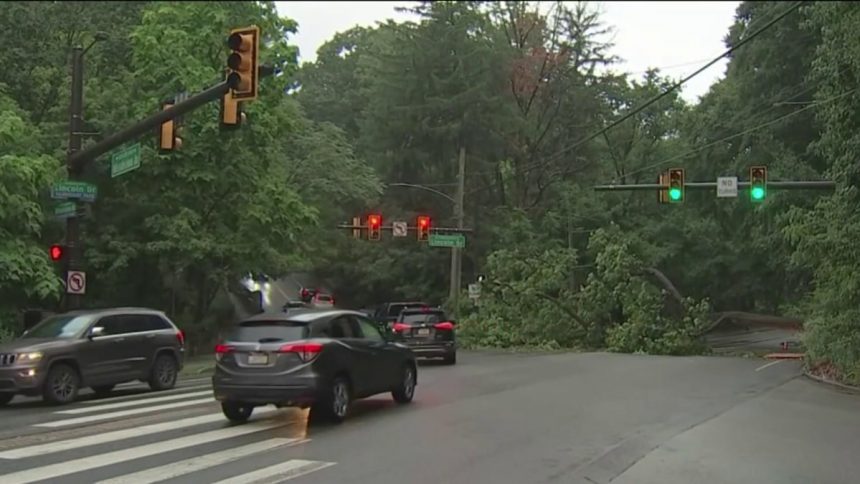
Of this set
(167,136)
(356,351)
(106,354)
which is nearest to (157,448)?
(356,351)

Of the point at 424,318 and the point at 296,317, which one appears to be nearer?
the point at 296,317

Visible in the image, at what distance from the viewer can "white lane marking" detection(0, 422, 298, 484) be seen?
8.80 m

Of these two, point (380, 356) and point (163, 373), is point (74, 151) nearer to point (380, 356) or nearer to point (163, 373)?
point (163, 373)

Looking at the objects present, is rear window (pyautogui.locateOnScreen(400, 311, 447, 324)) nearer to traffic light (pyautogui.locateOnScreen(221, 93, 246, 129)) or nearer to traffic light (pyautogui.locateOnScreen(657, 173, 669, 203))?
traffic light (pyautogui.locateOnScreen(657, 173, 669, 203))

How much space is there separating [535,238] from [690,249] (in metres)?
10.1

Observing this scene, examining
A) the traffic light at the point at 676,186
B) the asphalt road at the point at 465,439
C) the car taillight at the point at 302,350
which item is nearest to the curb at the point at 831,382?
the asphalt road at the point at 465,439

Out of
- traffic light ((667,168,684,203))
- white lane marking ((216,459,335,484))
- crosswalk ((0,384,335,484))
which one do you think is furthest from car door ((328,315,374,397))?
traffic light ((667,168,684,203))

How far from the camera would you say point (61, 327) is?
16.2m

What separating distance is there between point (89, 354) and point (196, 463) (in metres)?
7.39

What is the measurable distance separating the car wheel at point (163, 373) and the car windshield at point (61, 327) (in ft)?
6.45

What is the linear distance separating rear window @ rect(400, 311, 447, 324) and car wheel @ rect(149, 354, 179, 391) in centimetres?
899

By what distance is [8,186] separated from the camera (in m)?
19.6

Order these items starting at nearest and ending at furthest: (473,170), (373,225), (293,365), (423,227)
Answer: (293,365) → (373,225) → (423,227) → (473,170)

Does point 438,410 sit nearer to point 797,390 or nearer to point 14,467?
point 14,467
